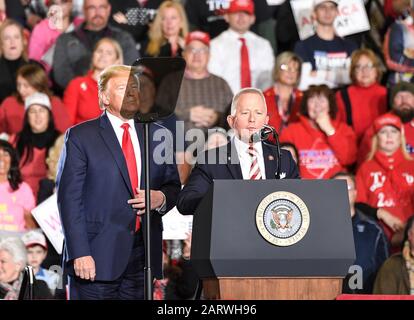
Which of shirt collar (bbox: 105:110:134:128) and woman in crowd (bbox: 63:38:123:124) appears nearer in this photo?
shirt collar (bbox: 105:110:134:128)

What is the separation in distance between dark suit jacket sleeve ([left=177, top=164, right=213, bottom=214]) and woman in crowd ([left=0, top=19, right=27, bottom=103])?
4.03 meters

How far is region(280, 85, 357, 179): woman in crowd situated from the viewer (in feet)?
27.4

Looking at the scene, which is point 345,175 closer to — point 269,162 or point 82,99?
point 82,99

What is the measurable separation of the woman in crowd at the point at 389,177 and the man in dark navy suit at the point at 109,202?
3318 mm

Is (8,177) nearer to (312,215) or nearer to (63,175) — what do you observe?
(63,175)

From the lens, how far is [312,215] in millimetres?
4316

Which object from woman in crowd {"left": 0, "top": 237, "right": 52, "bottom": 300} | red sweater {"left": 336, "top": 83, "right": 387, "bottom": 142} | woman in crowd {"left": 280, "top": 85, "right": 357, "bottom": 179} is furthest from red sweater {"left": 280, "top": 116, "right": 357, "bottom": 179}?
woman in crowd {"left": 0, "top": 237, "right": 52, "bottom": 300}

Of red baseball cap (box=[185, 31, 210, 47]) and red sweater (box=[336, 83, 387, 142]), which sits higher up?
red baseball cap (box=[185, 31, 210, 47])

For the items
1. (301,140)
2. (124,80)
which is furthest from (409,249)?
(124,80)

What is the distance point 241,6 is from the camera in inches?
351

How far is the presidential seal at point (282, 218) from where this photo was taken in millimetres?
4281

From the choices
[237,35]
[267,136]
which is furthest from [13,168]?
[267,136]

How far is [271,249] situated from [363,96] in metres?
4.60

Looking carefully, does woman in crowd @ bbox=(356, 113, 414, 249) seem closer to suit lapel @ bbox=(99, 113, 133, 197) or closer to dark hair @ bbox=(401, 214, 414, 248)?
dark hair @ bbox=(401, 214, 414, 248)
